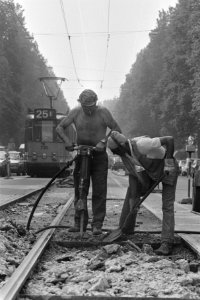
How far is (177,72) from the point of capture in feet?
182

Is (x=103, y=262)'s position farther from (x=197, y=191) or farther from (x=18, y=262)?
(x=197, y=191)

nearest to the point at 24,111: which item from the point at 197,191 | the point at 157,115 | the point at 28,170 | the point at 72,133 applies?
the point at 157,115

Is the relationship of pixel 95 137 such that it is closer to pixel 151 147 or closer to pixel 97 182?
pixel 97 182

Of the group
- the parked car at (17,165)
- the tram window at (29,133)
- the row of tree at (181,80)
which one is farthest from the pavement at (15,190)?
the row of tree at (181,80)

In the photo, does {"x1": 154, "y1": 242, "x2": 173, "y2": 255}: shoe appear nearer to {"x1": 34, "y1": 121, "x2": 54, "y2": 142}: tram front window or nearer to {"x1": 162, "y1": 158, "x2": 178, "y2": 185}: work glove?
{"x1": 162, "y1": 158, "x2": 178, "y2": 185}: work glove

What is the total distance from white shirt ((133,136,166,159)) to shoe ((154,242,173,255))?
1030 mm

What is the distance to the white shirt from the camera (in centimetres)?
709

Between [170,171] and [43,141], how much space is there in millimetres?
24337

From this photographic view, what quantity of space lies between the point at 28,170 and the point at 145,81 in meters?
49.9

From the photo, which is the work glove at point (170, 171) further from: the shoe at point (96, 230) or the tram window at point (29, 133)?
the tram window at point (29, 133)

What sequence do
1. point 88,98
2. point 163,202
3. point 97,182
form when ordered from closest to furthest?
point 163,202
point 88,98
point 97,182

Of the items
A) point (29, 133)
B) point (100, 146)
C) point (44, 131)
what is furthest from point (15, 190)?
point (100, 146)

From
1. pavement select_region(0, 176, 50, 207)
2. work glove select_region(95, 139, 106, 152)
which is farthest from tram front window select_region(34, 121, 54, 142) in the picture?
work glove select_region(95, 139, 106, 152)

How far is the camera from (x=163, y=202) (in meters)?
7.47
